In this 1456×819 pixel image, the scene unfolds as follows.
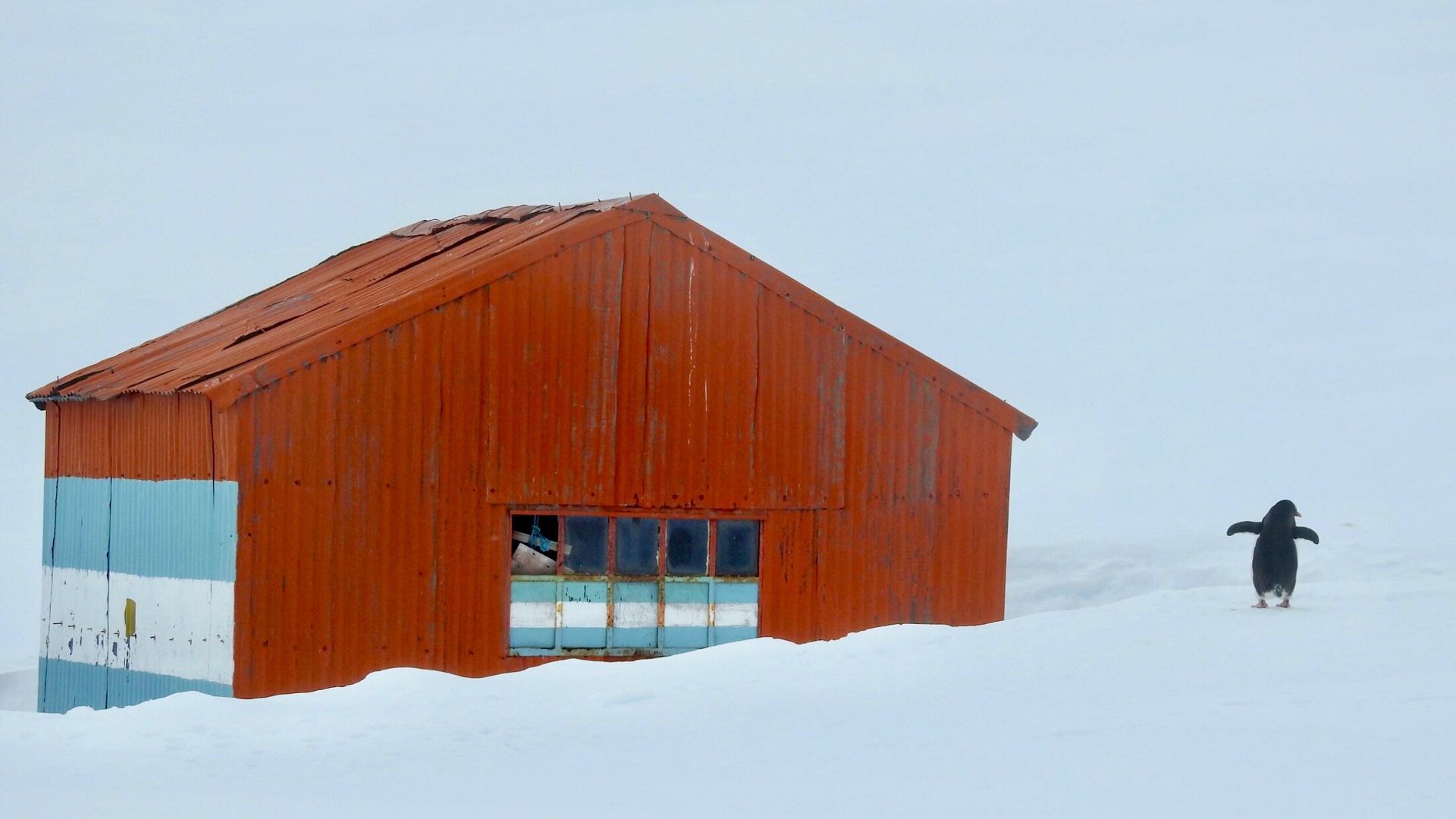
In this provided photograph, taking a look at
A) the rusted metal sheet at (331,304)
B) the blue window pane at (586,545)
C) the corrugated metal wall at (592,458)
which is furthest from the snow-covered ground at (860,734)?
the rusted metal sheet at (331,304)

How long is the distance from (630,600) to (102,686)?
5610 mm

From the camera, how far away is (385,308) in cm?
1692

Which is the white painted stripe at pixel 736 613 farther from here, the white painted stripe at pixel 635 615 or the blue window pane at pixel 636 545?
the blue window pane at pixel 636 545

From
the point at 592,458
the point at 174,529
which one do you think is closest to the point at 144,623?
the point at 174,529

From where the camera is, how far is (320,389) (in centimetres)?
1656

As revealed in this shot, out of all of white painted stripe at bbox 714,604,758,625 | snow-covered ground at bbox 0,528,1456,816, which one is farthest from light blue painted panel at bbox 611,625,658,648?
snow-covered ground at bbox 0,528,1456,816

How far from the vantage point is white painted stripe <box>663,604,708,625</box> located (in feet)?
60.0

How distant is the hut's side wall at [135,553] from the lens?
Answer: 1653 centimetres

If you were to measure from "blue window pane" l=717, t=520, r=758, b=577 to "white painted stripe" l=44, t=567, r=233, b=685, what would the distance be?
492 centimetres

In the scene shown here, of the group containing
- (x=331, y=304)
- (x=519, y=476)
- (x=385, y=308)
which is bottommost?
(x=519, y=476)

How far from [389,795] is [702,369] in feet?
28.0

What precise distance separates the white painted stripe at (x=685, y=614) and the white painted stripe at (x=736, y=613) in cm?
14

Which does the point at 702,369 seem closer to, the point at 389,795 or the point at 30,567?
the point at 389,795

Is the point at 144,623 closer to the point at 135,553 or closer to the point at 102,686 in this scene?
the point at 135,553
